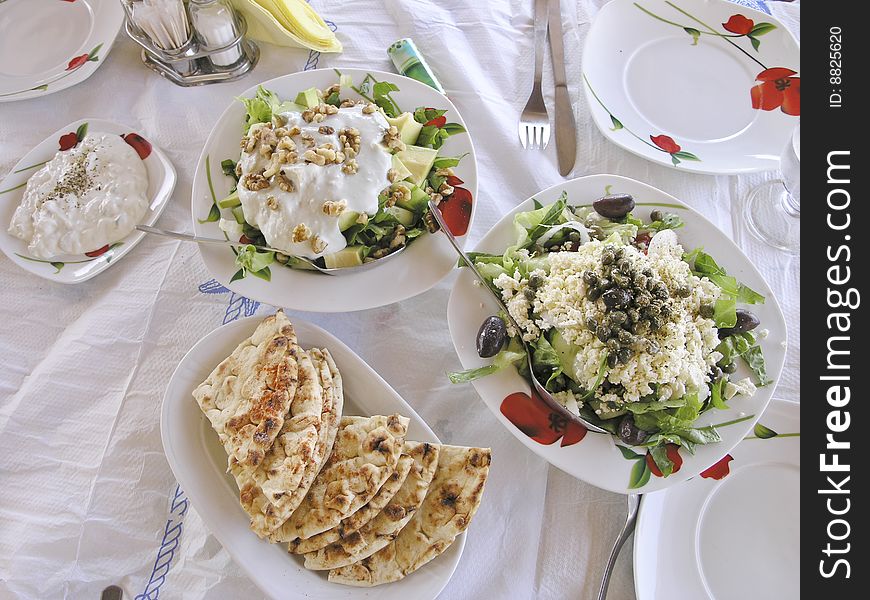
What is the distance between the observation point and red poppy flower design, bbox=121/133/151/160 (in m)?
2.04

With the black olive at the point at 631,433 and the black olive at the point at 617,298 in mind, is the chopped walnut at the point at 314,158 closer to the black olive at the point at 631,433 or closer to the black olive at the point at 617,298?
the black olive at the point at 617,298

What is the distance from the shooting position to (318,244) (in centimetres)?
161

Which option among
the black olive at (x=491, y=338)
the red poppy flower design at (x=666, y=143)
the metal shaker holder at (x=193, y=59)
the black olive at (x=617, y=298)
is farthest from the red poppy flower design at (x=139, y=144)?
the red poppy flower design at (x=666, y=143)

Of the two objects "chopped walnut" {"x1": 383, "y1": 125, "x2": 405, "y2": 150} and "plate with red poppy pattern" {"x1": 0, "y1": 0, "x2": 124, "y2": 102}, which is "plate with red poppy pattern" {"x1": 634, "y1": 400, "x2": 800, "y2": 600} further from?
"plate with red poppy pattern" {"x1": 0, "y1": 0, "x2": 124, "y2": 102}

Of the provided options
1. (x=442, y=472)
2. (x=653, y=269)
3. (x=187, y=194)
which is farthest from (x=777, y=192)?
(x=187, y=194)

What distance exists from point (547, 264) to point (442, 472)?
57cm

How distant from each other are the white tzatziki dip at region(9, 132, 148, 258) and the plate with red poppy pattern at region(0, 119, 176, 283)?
2cm

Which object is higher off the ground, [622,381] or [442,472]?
[622,381]

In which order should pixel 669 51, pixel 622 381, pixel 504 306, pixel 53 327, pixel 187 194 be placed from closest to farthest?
1. pixel 622 381
2. pixel 504 306
3. pixel 53 327
4. pixel 187 194
5. pixel 669 51

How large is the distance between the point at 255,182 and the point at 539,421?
94 centimetres

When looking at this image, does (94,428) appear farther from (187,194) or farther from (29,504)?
(187,194)

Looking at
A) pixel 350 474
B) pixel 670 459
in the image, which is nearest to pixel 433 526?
pixel 350 474

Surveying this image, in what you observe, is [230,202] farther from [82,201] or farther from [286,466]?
[286,466]

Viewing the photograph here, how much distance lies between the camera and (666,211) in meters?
1.72
